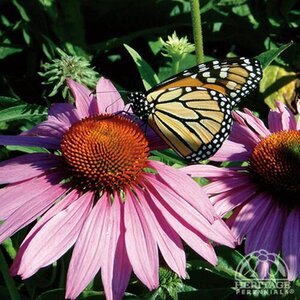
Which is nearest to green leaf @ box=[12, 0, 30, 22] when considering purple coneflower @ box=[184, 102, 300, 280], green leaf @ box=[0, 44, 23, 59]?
green leaf @ box=[0, 44, 23, 59]

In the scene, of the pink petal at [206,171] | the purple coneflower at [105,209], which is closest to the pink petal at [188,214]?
the purple coneflower at [105,209]

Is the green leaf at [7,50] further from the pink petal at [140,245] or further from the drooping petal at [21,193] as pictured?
the pink petal at [140,245]

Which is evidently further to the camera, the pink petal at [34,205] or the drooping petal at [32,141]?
the drooping petal at [32,141]

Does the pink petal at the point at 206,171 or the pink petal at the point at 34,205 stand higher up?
the pink petal at the point at 34,205

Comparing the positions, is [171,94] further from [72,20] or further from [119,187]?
[72,20]

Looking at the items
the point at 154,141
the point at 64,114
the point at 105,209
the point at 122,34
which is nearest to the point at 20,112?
the point at 64,114

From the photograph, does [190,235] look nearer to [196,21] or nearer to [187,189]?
[187,189]

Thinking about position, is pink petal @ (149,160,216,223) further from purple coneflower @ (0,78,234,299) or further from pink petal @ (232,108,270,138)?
pink petal @ (232,108,270,138)
